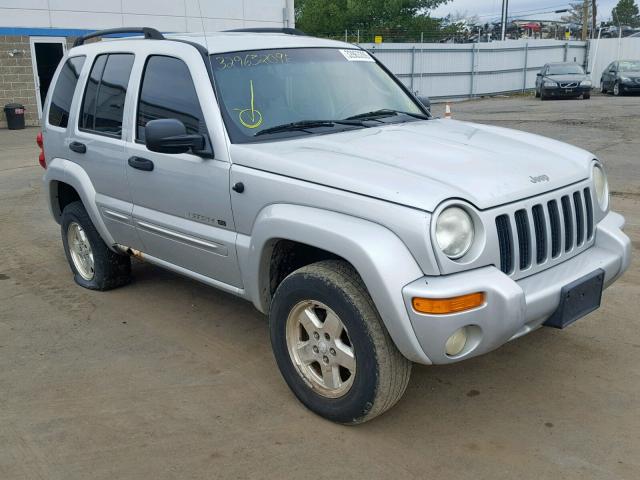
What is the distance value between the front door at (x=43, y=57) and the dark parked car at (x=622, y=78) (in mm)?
20423

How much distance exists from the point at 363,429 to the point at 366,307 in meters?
0.71

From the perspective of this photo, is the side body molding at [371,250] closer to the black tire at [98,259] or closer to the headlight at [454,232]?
the headlight at [454,232]

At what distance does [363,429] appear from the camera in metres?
3.39

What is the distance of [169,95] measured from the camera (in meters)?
4.22

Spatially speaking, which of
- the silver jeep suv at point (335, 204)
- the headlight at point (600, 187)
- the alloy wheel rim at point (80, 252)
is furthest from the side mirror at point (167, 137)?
the headlight at point (600, 187)

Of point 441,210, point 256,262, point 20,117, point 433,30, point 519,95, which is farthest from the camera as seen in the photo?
point 433,30

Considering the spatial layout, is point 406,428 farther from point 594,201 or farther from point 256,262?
point 594,201

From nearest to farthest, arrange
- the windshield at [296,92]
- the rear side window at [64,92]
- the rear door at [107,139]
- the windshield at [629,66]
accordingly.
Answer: the windshield at [296,92], the rear door at [107,139], the rear side window at [64,92], the windshield at [629,66]

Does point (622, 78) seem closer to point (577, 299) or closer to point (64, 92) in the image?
point (64, 92)

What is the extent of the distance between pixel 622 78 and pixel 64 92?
25.8 meters

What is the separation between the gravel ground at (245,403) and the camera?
3.12 meters

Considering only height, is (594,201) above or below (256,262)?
above

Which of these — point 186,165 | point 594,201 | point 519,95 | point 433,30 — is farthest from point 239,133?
point 433,30

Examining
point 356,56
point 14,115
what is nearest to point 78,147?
point 356,56
